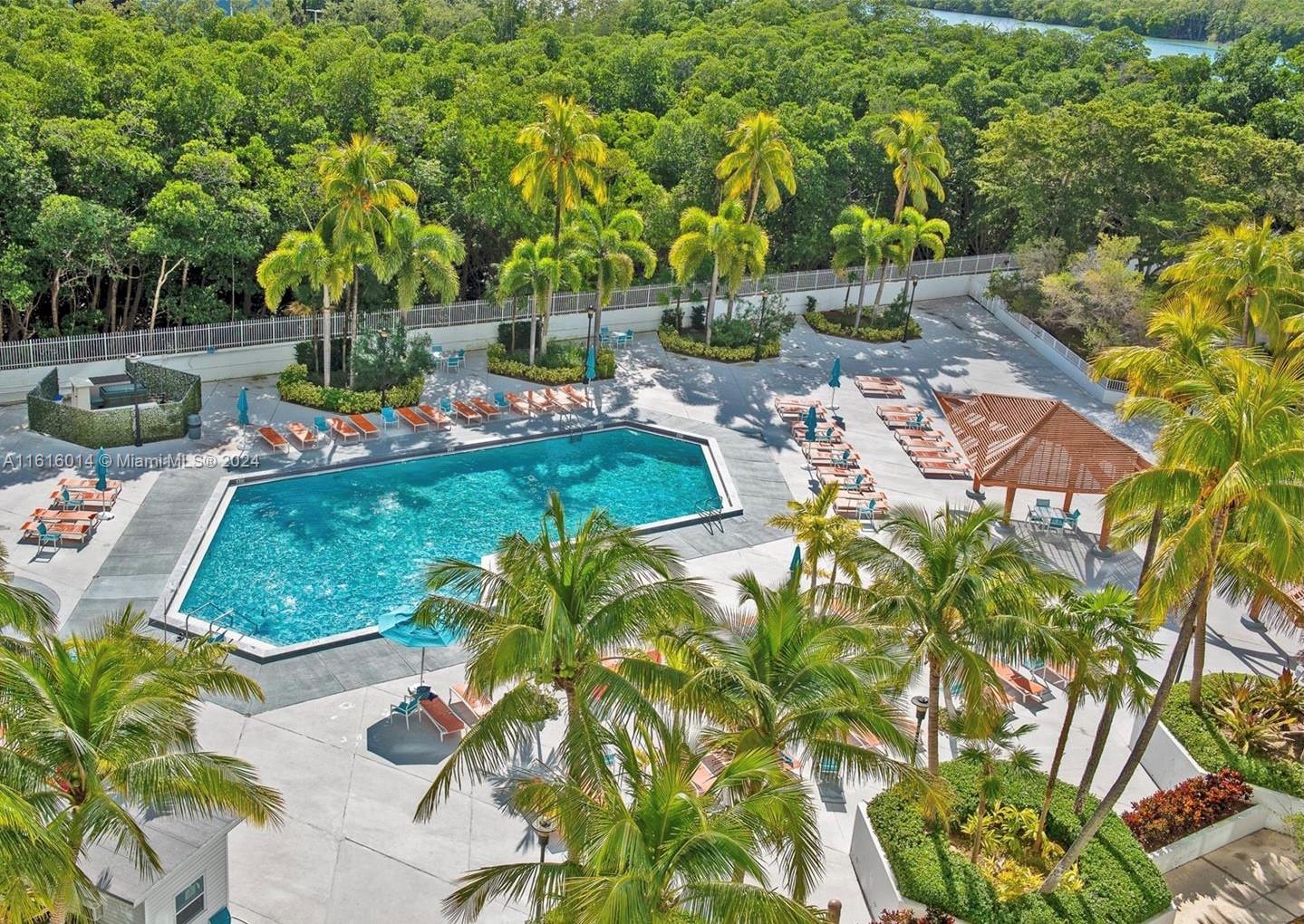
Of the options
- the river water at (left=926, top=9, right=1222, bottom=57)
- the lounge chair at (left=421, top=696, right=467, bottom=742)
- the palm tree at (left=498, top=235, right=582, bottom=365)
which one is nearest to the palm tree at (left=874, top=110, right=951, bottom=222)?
the palm tree at (left=498, top=235, right=582, bottom=365)

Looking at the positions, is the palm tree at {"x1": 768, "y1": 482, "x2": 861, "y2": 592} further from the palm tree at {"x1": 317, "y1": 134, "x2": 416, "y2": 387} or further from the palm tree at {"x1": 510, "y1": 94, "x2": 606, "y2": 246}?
the palm tree at {"x1": 510, "y1": 94, "x2": 606, "y2": 246}

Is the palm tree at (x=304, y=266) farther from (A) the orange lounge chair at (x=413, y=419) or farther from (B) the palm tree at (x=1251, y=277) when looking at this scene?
(B) the palm tree at (x=1251, y=277)

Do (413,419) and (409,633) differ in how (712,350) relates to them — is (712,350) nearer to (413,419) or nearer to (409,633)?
(413,419)

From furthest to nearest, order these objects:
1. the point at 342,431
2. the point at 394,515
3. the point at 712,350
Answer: the point at 712,350, the point at 342,431, the point at 394,515

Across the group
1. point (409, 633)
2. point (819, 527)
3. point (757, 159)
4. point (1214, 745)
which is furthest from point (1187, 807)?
point (757, 159)

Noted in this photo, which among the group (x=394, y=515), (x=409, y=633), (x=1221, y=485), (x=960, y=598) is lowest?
(x=394, y=515)

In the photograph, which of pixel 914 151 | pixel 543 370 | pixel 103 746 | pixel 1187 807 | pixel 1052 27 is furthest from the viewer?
pixel 1052 27

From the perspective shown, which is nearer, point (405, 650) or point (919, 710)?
point (919, 710)

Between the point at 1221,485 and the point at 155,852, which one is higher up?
the point at 1221,485
